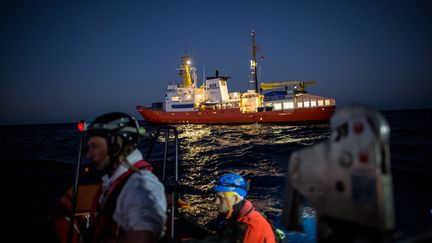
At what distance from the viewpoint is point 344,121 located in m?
0.90

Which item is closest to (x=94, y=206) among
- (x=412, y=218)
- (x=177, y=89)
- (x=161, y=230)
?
(x=161, y=230)

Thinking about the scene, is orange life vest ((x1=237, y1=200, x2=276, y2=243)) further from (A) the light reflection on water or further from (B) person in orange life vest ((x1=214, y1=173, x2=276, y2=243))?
(A) the light reflection on water

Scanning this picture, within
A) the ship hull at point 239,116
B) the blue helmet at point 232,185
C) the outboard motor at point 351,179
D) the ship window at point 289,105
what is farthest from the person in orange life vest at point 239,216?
the ship window at point 289,105

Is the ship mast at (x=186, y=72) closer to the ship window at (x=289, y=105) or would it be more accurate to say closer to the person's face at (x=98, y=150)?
the ship window at (x=289, y=105)

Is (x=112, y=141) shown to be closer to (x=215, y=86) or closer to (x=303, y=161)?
(x=303, y=161)

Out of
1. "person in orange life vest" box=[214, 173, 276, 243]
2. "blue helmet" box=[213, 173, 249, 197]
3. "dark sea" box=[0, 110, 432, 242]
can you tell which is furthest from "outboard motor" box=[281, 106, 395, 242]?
"blue helmet" box=[213, 173, 249, 197]

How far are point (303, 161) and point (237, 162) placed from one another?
589 inches

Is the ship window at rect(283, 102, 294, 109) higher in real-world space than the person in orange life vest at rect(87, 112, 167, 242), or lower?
higher

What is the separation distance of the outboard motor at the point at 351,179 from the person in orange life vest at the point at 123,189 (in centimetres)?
105

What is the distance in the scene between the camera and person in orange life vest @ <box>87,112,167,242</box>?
1597mm

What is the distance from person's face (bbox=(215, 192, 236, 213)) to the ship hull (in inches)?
1522

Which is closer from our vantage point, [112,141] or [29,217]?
[112,141]

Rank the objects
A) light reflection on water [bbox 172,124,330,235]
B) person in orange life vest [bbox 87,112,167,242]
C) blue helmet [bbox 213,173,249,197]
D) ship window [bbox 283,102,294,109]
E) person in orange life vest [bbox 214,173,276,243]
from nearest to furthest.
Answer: person in orange life vest [bbox 87,112,167,242]
person in orange life vest [bbox 214,173,276,243]
blue helmet [bbox 213,173,249,197]
light reflection on water [bbox 172,124,330,235]
ship window [bbox 283,102,294,109]

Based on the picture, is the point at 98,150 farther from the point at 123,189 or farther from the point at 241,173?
the point at 241,173
